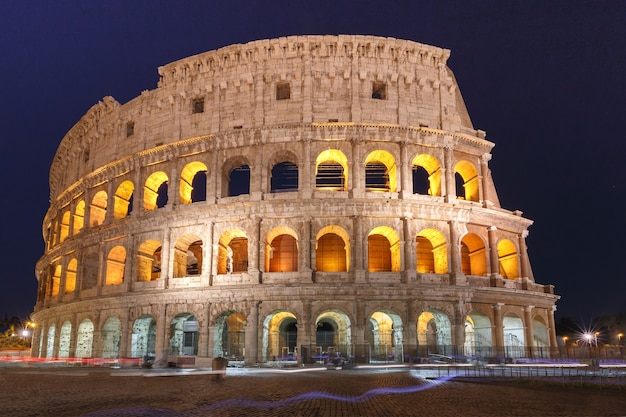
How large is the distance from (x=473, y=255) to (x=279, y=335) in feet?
39.9

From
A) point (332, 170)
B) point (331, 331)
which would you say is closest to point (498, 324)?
point (331, 331)

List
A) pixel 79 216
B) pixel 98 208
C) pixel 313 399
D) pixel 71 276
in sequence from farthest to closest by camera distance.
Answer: pixel 79 216 → pixel 71 276 → pixel 98 208 → pixel 313 399

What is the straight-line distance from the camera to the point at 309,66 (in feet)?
97.8

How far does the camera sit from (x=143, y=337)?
101 ft

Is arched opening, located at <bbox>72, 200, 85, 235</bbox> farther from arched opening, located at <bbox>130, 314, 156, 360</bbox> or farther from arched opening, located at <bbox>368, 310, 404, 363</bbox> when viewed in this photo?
arched opening, located at <bbox>368, 310, 404, 363</bbox>

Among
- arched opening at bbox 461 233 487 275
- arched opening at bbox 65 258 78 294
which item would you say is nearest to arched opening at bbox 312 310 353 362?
arched opening at bbox 461 233 487 275

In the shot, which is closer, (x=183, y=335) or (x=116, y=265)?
(x=183, y=335)

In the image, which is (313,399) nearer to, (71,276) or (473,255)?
(473,255)

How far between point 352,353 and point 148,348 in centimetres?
1382

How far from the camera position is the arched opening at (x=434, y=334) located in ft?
80.9

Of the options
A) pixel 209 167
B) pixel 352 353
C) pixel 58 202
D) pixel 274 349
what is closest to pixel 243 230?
pixel 209 167

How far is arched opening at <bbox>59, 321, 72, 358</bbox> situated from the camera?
34.8m

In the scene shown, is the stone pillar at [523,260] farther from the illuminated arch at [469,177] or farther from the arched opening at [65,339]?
the arched opening at [65,339]

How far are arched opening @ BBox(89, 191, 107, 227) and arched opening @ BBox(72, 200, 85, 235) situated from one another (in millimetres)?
2004
